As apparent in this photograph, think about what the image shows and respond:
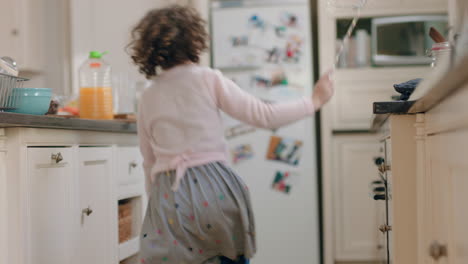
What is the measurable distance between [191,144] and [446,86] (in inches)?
29.3

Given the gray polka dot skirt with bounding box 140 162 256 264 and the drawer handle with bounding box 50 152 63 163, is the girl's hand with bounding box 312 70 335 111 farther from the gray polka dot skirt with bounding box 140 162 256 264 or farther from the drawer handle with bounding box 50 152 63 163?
the drawer handle with bounding box 50 152 63 163

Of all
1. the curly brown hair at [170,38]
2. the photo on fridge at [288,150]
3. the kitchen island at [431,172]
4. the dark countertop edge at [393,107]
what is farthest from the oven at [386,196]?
the photo on fridge at [288,150]

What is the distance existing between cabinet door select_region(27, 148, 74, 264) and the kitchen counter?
107 centimetres

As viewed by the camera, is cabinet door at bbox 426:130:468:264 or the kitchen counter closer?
the kitchen counter

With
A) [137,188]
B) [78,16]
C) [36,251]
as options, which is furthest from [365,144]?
[36,251]

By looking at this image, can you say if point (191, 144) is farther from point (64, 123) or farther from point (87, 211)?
point (87, 211)

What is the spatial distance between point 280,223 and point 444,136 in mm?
2511

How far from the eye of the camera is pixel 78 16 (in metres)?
3.65

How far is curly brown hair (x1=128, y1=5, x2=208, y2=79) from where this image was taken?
171 cm

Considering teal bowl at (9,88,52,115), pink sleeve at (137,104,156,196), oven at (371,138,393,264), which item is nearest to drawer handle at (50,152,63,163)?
teal bowl at (9,88,52,115)

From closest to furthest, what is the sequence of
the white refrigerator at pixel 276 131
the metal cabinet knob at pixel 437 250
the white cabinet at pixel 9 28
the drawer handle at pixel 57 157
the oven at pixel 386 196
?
1. the metal cabinet knob at pixel 437 250
2. the oven at pixel 386 196
3. the drawer handle at pixel 57 157
4. the white cabinet at pixel 9 28
5. the white refrigerator at pixel 276 131

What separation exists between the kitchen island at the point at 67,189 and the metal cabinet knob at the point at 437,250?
1182mm

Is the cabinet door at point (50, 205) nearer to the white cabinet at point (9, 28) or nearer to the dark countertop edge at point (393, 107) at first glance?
the dark countertop edge at point (393, 107)

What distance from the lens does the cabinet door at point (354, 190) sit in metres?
3.75
